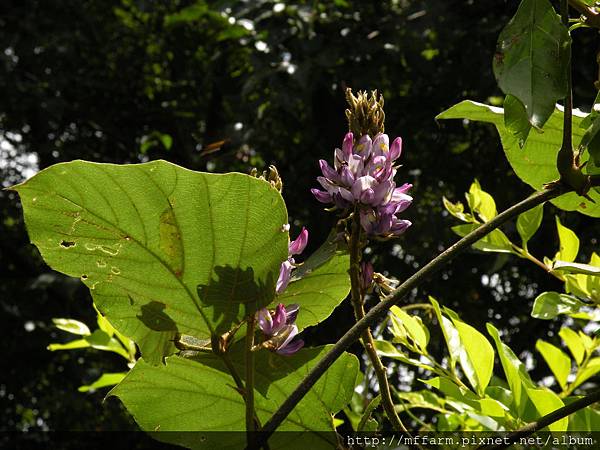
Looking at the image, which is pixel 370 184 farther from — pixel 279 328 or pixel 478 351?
pixel 478 351

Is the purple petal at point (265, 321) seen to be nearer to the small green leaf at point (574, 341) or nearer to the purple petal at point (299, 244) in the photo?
the purple petal at point (299, 244)

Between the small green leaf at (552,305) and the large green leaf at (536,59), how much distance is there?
0.25 meters

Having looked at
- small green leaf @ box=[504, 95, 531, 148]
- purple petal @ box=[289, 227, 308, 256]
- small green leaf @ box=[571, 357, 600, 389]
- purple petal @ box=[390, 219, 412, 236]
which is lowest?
small green leaf @ box=[571, 357, 600, 389]

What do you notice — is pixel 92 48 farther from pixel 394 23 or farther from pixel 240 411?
pixel 240 411

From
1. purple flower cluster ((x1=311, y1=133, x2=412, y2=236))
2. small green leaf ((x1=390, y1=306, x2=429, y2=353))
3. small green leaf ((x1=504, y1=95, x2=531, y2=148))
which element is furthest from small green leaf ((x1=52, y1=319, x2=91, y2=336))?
small green leaf ((x1=504, y1=95, x2=531, y2=148))

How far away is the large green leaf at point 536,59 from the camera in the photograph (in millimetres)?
296

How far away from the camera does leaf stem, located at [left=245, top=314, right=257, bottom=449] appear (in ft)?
0.99

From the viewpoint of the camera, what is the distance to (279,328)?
13.7 inches

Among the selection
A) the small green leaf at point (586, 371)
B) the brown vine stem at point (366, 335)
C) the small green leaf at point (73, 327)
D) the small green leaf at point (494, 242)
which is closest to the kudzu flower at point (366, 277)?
the brown vine stem at point (366, 335)

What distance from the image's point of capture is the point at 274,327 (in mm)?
348

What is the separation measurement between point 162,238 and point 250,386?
0.24 feet

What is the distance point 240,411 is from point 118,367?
2.23 m

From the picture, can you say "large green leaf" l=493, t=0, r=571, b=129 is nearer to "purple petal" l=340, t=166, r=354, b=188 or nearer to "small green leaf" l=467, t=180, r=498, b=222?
"purple petal" l=340, t=166, r=354, b=188

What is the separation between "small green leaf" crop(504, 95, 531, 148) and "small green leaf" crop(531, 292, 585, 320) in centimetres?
22
